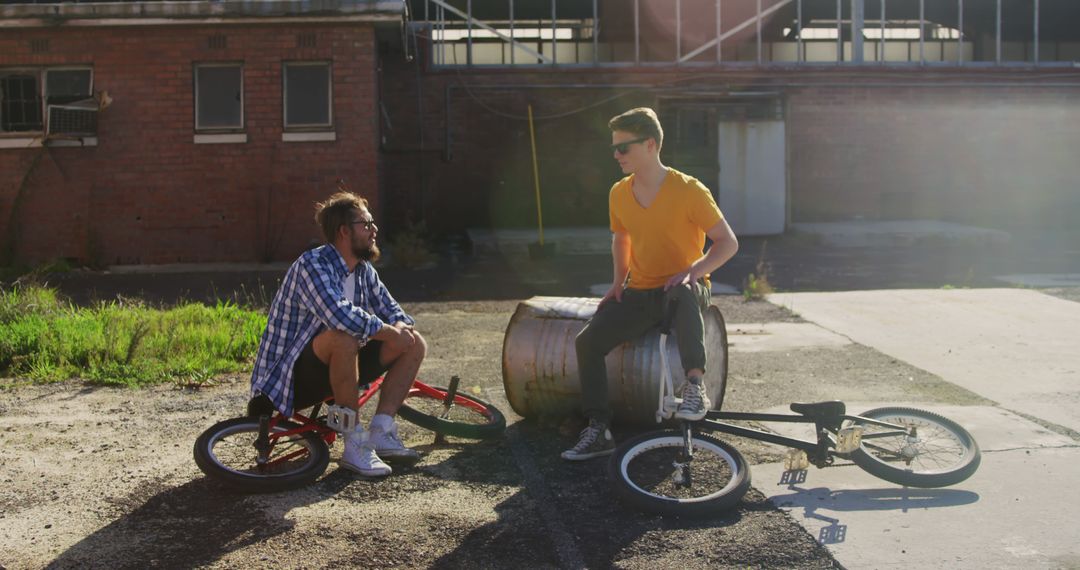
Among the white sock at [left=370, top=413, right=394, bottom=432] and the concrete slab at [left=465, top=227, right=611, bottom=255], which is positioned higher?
the concrete slab at [left=465, top=227, right=611, bottom=255]

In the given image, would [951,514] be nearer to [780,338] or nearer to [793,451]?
[793,451]

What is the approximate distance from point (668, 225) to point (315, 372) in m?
1.75

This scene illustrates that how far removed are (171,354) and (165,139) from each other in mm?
8712

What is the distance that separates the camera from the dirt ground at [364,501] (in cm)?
402

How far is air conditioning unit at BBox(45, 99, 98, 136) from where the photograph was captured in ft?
49.8

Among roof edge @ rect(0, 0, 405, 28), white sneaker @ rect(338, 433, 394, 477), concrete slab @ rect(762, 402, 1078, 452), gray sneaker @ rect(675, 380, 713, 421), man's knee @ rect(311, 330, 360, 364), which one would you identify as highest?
roof edge @ rect(0, 0, 405, 28)

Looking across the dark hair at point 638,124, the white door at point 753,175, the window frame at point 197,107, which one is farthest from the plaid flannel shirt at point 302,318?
the white door at point 753,175

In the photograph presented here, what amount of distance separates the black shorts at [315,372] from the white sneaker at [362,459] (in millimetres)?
249

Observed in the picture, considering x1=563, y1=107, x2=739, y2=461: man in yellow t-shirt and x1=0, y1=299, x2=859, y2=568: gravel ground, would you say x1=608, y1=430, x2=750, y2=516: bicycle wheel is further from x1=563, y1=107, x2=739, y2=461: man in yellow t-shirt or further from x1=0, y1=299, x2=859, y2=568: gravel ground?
x1=563, y1=107, x2=739, y2=461: man in yellow t-shirt

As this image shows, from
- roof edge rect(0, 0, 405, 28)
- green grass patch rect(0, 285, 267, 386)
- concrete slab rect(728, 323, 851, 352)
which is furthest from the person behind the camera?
roof edge rect(0, 0, 405, 28)

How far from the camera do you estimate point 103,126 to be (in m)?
15.6

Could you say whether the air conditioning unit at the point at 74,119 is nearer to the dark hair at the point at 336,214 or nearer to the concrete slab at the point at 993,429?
the dark hair at the point at 336,214

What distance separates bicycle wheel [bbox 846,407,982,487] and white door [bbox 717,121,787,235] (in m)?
15.5

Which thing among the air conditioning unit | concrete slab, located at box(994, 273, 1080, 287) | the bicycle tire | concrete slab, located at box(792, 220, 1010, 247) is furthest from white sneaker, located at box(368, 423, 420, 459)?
concrete slab, located at box(792, 220, 1010, 247)
